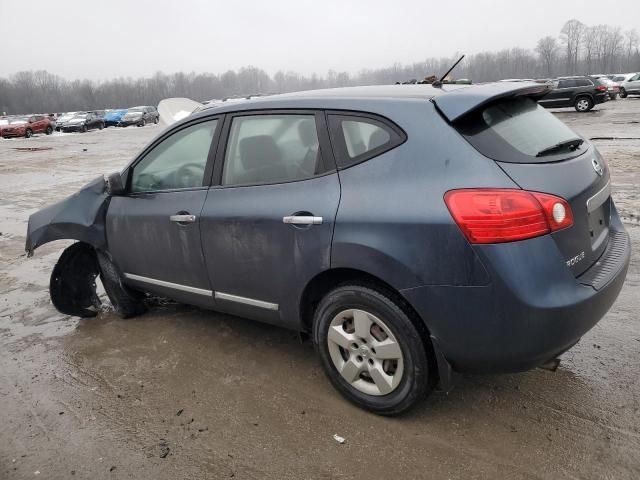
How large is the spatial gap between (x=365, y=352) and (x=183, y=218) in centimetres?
158

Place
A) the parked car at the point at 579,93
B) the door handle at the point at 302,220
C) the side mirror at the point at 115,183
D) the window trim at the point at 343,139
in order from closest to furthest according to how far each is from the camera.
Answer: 1. the window trim at the point at 343,139
2. the door handle at the point at 302,220
3. the side mirror at the point at 115,183
4. the parked car at the point at 579,93

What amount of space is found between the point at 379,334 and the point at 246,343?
1.39 metres

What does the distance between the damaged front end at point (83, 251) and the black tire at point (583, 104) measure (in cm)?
2584

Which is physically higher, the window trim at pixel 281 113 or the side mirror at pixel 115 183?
the window trim at pixel 281 113

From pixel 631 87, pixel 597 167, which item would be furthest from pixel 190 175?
pixel 631 87

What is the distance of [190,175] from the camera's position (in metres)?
3.60

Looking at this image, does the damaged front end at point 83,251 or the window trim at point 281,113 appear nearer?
the window trim at point 281,113

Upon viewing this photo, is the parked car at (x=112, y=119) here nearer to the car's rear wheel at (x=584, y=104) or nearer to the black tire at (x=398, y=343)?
the car's rear wheel at (x=584, y=104)

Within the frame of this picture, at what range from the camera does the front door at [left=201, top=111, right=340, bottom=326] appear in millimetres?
2824

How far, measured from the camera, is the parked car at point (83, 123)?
4075 cm

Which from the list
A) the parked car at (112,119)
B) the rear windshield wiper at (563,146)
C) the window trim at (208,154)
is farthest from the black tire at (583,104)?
the parked car at (112,119)

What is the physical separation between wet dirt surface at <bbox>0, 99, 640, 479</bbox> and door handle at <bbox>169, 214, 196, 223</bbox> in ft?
3.13

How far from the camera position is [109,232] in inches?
164

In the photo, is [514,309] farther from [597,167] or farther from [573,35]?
[573,35]
